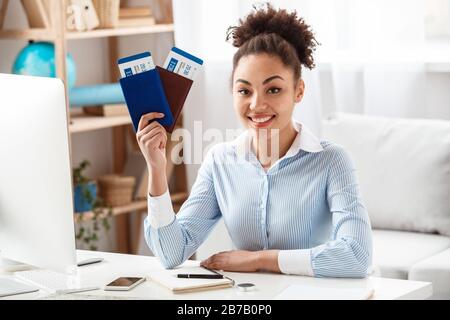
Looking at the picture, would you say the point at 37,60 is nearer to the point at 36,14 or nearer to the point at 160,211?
the point at 36,14

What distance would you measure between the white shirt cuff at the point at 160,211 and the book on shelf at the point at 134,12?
2036 millimetres

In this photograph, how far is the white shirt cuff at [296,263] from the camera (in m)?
2.21

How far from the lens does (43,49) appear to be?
383 centimetres

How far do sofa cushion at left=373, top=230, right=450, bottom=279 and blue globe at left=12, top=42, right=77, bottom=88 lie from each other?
144 cm

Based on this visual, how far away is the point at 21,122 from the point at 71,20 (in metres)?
1.91

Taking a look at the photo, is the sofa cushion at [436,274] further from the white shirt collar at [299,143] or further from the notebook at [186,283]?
the notebook at [186,283]

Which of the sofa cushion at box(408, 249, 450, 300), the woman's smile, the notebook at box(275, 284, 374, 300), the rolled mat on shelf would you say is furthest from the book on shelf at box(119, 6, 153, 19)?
the notebook at box(275, 284, 374, 300)

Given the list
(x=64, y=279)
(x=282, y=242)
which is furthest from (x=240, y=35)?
(x=64, y=279)

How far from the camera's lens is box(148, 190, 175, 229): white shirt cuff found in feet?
7.58

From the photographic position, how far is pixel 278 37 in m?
2.43

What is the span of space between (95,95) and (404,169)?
1.40 metres

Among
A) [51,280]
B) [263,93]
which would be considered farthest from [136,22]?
[51,280]

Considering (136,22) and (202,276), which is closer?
(202,276)
